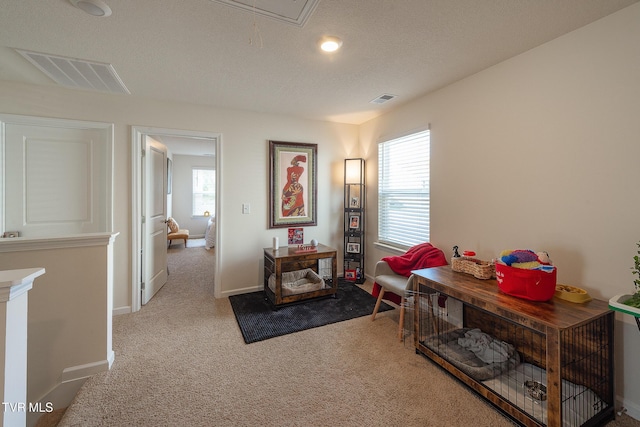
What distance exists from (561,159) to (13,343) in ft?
10.4

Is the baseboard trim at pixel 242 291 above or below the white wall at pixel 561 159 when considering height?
below

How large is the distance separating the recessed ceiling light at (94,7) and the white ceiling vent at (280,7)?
67 centimetres

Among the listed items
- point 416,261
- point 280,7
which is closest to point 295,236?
point 416,261

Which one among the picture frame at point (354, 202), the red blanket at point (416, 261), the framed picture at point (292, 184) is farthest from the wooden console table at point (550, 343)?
the framed picture at point (292, 184)

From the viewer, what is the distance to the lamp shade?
3.98m

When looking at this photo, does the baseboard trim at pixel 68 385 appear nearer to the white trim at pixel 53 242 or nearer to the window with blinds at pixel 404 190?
the white trim at pixel 53 242

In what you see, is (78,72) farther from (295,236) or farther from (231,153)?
(295,236)

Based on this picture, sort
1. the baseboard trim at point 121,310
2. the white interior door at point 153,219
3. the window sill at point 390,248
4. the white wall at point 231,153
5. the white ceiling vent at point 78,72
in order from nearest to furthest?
the white ceiling vent at point 78,72, the white wall at point 231,153, the baseboard trim at point 121,310, the white interior door at point 153,219, the window sill at point 390,248

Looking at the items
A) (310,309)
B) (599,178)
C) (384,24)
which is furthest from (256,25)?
(310,309)

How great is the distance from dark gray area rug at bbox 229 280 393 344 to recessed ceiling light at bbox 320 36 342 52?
2.46 metres

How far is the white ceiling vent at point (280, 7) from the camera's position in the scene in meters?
1.53

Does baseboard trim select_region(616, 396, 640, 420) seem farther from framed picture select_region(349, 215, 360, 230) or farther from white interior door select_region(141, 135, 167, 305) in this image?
white interior door select_region(141, 135, 167, 305)

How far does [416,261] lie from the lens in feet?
9.00

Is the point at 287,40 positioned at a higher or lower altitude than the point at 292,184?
higher
